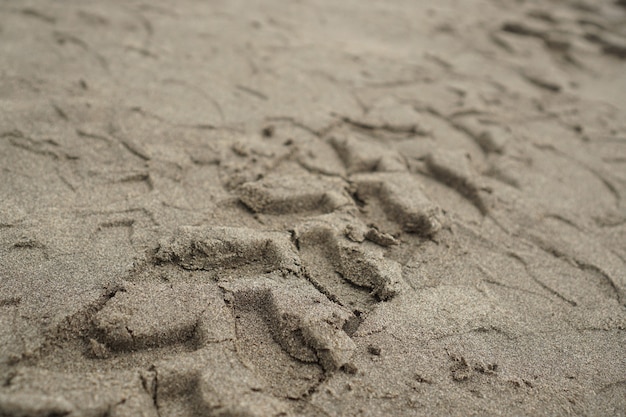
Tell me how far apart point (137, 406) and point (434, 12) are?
10.9 feet

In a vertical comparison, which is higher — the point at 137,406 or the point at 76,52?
the point at 76,52

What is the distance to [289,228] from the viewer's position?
1382mm

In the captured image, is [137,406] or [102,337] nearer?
[137,406]

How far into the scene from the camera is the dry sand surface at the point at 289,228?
1012mm

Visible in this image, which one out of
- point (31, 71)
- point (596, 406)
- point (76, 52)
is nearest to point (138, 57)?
point (76, 52)

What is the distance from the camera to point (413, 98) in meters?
2.26

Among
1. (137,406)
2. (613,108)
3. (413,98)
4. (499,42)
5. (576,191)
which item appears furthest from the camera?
(499,42)

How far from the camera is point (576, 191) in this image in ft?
5.99

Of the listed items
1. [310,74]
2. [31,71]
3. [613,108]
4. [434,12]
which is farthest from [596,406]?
[434,12]

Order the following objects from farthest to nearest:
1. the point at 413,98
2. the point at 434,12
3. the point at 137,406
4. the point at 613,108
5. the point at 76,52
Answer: the point at 434,12 → the point at 613,108 → the point at 413,98 → the point at 76,52 → the point at 137,406

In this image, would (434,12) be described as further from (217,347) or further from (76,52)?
(217,347)

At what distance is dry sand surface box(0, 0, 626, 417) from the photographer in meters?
1.01

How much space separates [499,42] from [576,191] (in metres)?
1.61

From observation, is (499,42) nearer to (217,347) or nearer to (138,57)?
(138,57)
